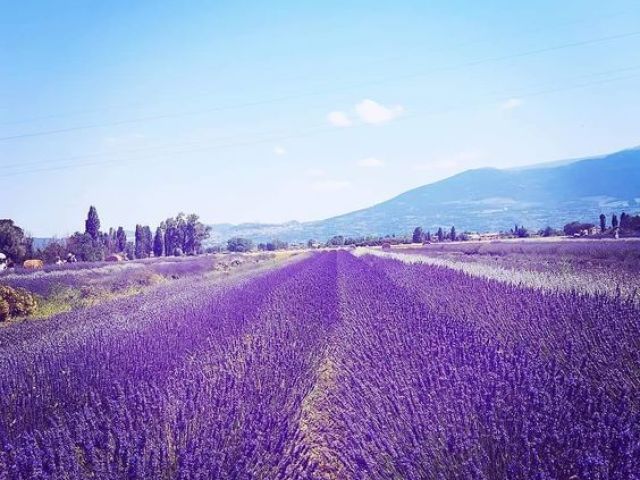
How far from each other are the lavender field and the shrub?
6.16m

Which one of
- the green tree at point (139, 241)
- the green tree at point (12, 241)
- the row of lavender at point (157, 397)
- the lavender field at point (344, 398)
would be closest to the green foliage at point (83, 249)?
the green tree at point (12, 241)

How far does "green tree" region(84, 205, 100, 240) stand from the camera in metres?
51.1

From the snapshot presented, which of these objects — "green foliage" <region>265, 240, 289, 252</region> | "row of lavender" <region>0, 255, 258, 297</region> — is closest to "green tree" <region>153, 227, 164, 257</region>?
"green foliage" <region>265, 240, 289, 252</region>

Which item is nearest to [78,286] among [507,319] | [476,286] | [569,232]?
[476,286]

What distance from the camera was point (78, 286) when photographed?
15.5m

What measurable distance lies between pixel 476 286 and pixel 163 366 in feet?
15.6

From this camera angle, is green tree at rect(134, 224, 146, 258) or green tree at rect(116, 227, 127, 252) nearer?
green tree at rect(134, 224, 146, 258)

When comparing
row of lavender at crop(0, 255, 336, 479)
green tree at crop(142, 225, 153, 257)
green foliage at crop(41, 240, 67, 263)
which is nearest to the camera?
row of lavender at crop(0, 255, 336, 479)

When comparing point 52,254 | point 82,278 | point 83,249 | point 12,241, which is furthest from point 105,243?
point 82,278

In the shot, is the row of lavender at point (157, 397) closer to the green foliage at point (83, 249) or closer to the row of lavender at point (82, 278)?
the row of lavender at point (82, 278)

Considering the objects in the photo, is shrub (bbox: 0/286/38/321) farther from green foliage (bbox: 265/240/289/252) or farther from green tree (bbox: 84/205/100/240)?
green foliage (bbox: 265/240/289/252)

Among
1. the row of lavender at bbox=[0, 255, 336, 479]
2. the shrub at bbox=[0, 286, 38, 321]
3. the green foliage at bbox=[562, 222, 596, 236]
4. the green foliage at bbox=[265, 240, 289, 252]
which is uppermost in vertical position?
the green foliage at bbox=[562, 222, 596, 236]

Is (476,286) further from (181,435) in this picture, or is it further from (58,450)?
(58,450)

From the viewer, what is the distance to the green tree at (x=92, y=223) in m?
51.1
